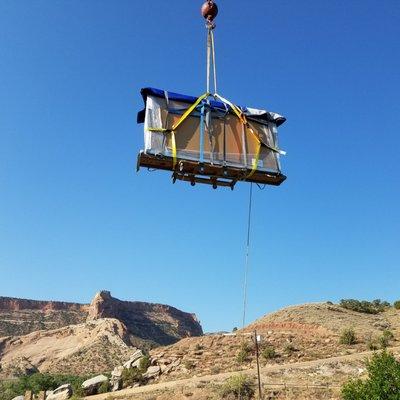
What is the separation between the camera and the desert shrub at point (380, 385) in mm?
15758

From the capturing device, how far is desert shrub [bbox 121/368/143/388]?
30359 millimetres

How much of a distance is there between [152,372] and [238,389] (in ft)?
28.8

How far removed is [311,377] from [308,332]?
31.3 feet

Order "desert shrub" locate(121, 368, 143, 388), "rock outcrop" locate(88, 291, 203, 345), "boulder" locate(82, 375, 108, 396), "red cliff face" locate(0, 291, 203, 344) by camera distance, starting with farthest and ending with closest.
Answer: "rock outcrop" locate(88, 291, 203, 345) < "red cliff face" locate(0, 291, 203, 344) < "boulder" locate(82, 375, 108, 396) < "desert shrub" locate(121, 368, 143, 388)

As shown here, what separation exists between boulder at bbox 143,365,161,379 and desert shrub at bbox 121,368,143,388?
0.38 m

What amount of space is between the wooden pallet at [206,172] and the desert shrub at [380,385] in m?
7.96

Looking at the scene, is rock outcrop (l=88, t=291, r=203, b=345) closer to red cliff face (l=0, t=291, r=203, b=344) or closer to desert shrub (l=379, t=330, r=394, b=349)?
red cliff face (l=0, t=291, r=203, b=344)

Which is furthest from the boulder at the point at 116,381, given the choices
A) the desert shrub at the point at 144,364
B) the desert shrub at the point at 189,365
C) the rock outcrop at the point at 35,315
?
the rock outcrop at the point at 35,315

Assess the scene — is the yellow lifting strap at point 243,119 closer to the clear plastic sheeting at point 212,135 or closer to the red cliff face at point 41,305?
the clear plastic sheeting at point 212,135

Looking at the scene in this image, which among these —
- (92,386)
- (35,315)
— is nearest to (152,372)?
(92,386)

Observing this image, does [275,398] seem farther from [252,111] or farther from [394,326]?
[394,326]

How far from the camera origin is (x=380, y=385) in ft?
52.6

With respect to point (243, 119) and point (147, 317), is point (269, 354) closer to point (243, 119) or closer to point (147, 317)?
point (243, 119)

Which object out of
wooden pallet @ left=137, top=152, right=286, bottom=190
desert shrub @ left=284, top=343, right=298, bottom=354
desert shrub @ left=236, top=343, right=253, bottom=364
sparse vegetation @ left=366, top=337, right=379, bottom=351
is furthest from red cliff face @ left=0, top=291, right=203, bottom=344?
wooden pallet @ left=137, top=152, right=286, bottom=190
